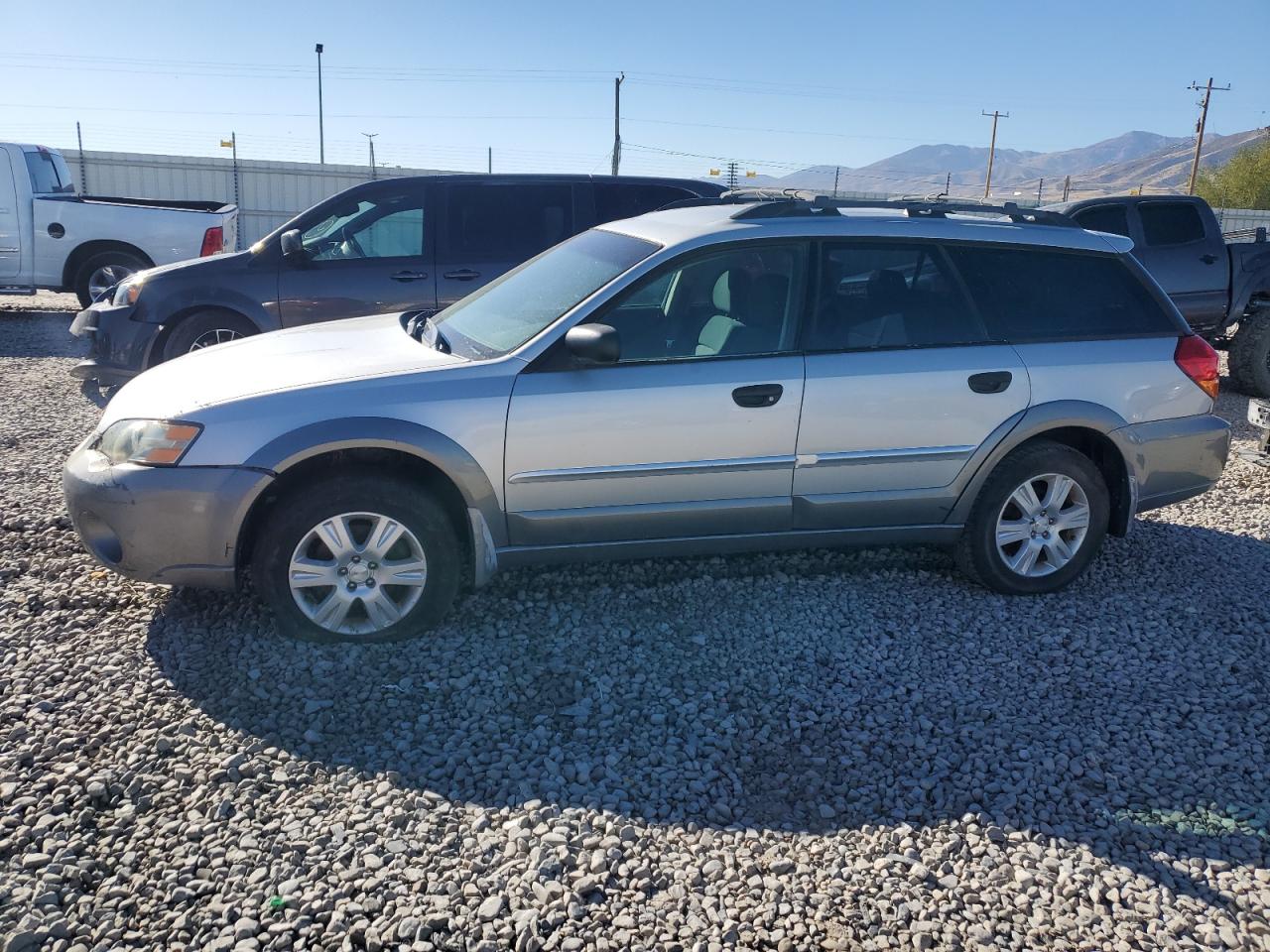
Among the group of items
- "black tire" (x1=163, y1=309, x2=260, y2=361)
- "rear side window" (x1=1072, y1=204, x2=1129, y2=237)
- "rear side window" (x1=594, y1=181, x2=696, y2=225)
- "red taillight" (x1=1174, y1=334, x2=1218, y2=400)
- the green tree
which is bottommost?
"black tire" (x1=163, y1=309, x2=260, y2=361)

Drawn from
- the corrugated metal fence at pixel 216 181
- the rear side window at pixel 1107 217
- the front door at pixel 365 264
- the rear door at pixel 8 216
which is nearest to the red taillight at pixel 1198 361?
the front door at pixel 365 264

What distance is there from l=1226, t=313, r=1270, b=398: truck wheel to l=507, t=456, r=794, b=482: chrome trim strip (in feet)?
25.7

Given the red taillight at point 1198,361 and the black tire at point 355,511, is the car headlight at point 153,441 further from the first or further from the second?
the red taillight at point 1198,361

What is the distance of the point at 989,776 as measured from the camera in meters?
3.42

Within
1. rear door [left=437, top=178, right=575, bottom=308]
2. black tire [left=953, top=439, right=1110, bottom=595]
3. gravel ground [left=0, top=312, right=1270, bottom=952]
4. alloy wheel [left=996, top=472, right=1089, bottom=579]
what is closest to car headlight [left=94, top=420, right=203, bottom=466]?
gravel ground [left=0, top=312, right=1270, bottom=952]

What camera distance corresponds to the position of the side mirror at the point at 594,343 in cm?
402

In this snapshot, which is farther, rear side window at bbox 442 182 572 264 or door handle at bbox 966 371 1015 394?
rear side window at bbox 442 182 572 264

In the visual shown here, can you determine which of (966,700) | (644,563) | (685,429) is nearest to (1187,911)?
(966,700)

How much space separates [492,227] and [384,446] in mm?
4236

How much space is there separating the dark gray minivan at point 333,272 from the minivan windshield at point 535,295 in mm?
2660

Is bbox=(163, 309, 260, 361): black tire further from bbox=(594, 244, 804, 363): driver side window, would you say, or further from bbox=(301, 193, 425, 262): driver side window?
bbox=(594, 244, 804, 363): driver side window

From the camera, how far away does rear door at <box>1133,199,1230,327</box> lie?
10.1 metres

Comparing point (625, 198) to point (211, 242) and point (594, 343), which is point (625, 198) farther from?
point (211, 242)

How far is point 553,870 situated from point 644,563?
2.28m
